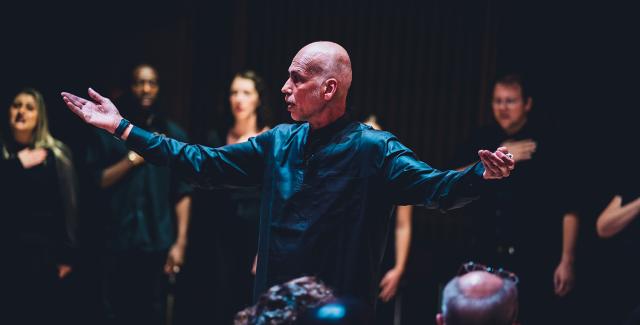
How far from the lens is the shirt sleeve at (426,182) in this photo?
3045mm

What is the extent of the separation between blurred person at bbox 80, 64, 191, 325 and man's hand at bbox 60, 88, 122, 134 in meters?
2.22

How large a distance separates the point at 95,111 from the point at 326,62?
0.88 metres

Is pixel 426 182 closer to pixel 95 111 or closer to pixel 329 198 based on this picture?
pixel 329 198

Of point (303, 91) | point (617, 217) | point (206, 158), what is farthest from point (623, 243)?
point (206, 158)

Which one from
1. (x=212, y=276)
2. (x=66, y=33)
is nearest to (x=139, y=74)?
(x=66, y=33)

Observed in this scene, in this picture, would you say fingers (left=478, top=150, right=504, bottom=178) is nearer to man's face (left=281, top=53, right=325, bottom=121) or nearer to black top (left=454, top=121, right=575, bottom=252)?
man's face (left=281, top=53, right=325, bottom=121)

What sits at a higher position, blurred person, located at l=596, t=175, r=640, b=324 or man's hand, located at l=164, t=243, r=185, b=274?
blurred person, located at l=596, t=175, r=640, b=324

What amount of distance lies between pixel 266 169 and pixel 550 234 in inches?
86.4

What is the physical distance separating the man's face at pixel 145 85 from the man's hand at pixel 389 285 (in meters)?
1.87

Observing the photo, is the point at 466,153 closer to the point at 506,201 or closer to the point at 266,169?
the point at 506,201

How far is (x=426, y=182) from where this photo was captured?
315 centimetres

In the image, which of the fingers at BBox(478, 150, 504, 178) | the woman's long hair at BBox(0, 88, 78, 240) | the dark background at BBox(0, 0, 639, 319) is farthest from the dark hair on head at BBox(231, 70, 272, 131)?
the fingers at BBox(478, 150, 504, 178)

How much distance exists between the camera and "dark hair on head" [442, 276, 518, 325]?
2.14 m

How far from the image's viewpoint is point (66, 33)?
636 centimetres
